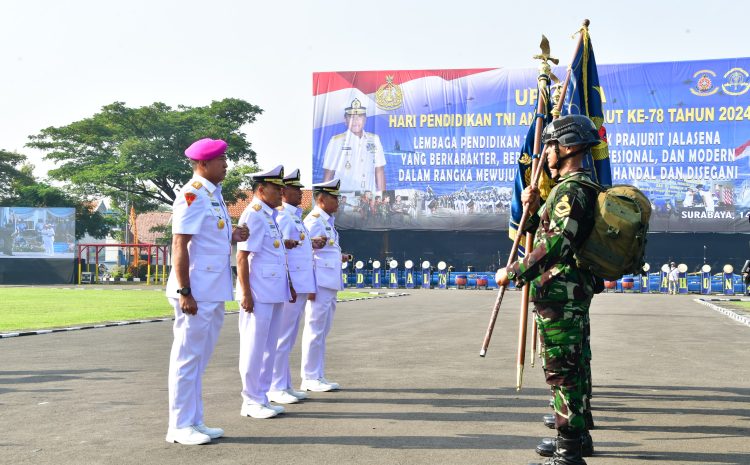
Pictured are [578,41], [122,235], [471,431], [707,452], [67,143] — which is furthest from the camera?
[122,235]

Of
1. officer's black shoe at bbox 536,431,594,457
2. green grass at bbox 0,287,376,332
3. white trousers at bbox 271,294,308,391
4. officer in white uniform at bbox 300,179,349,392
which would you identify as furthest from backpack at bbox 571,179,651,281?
green grass at bbox 0,287,376,332

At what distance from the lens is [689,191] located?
3797 cm

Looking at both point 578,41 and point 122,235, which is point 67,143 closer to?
point 122,235

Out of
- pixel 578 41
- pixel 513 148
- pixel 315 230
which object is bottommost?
pixel 315 230

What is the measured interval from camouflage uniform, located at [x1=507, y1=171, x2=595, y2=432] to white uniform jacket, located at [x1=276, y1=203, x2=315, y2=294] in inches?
126

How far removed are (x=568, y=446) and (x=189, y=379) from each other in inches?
98.1

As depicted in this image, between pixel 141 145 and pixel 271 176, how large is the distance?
4620cm

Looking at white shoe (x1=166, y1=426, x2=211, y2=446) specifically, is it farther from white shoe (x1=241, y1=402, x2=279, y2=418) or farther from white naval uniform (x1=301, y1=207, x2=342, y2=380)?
white naval uniform (x1=301, y1=207, x2=342, y2=380)

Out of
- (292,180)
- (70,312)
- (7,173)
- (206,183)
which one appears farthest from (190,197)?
A: (7,173)

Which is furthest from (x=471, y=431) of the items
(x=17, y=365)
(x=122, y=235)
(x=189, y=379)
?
(x=122, y=235)

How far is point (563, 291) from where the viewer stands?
188 inches

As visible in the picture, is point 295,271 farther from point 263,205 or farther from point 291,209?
point 263,205

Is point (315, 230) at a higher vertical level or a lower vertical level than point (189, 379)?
higher

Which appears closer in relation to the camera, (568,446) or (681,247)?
(568,446)
